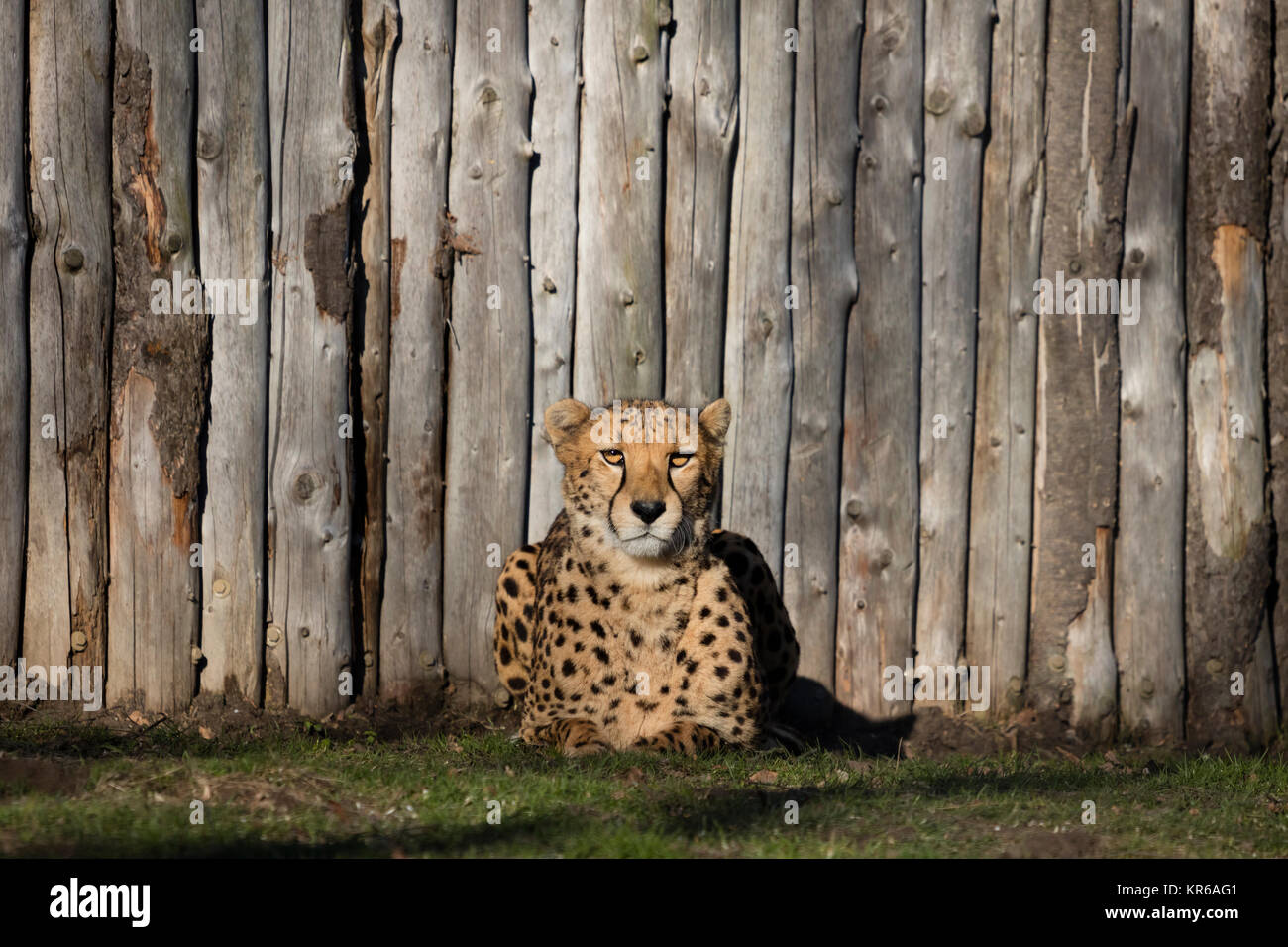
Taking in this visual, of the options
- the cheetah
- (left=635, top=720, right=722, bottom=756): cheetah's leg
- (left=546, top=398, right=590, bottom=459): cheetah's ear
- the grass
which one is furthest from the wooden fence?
(left=635, top=720, right=722, bottom=756): cheetah's leg

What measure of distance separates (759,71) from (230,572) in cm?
282

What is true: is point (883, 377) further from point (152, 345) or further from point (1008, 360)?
point (152, 345)

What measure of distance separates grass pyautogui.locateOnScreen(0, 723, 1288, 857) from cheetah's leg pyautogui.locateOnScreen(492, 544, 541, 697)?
0.56 metres

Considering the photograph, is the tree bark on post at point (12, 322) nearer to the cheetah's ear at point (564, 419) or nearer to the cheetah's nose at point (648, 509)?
the cheetah's ear at point (564, 419)

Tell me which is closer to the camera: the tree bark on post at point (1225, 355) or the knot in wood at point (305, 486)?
the knot in wood at point (305, 486)

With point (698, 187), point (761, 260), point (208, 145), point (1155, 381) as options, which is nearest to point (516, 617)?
point (761, 260)

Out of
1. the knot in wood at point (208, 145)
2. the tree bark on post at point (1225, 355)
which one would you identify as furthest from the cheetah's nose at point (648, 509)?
the tree bark on post at point (1225, 355)

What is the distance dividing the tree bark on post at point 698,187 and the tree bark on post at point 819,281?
0.30m

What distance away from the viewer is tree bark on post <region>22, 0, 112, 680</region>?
516 cm

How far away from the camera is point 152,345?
206 inches

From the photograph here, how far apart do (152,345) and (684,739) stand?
242cm

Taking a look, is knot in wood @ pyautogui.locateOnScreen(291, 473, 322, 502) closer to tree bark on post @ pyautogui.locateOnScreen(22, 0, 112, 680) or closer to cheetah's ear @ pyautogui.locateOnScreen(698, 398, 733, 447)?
tree bark on post @ pyautogui.locateOnScreen(22, 0, 112, 680)

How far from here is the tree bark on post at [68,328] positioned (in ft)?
16.9

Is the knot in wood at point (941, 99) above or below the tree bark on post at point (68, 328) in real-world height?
above
